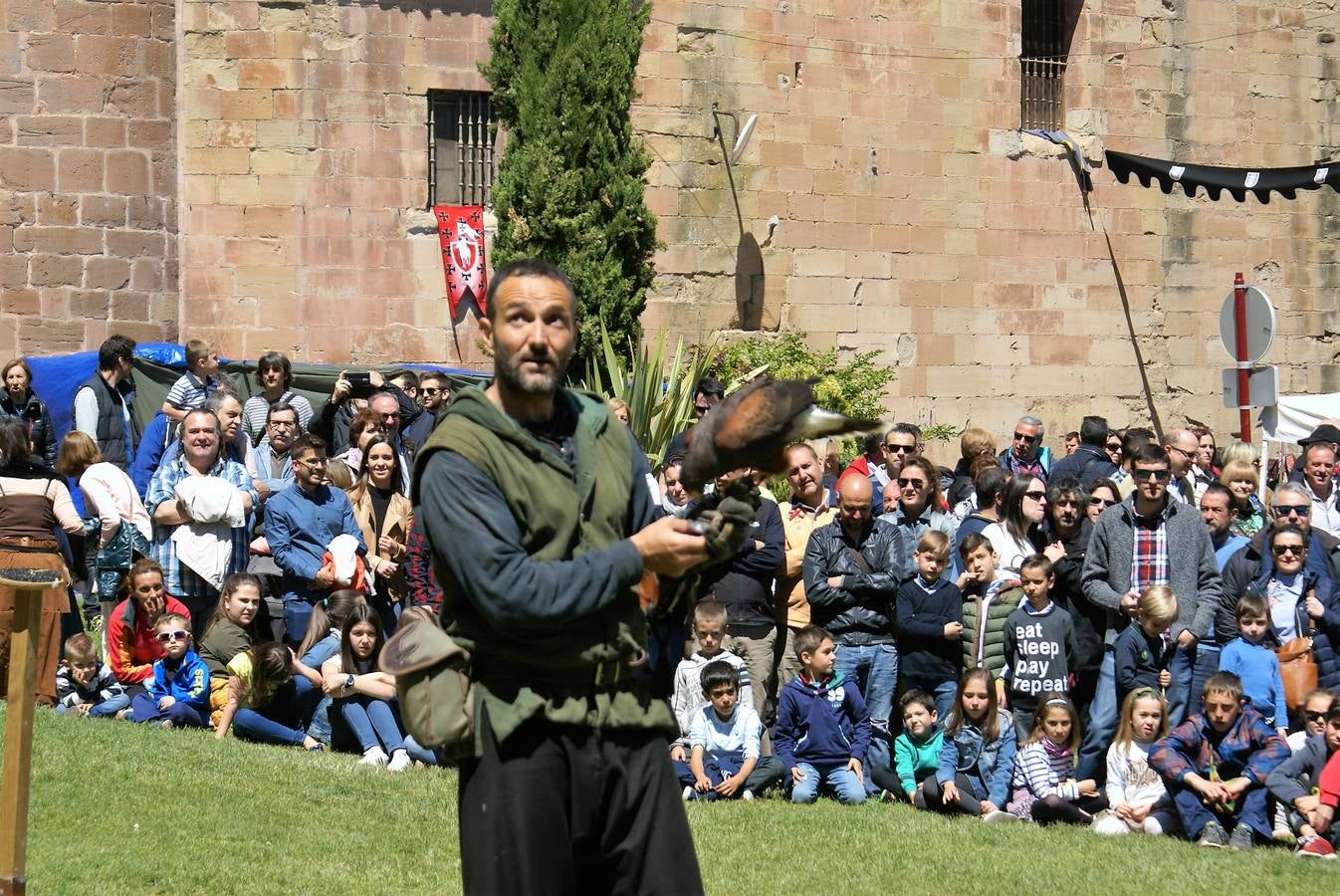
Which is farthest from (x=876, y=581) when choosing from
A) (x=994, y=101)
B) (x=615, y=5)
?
(x=994, y=101)

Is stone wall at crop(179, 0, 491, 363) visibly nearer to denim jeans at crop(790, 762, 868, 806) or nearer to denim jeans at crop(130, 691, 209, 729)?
denim jeans at crop(130, 691, 209, 729)

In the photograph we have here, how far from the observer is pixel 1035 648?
339 inches

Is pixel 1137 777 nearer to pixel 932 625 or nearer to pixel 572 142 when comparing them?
pixel 932 625

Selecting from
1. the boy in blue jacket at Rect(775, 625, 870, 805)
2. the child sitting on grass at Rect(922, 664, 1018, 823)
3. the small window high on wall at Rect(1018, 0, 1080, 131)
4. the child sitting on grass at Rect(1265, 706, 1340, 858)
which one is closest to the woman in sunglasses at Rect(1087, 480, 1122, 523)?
the child sitting on grass at Rect(922, 664, 1018, 823)

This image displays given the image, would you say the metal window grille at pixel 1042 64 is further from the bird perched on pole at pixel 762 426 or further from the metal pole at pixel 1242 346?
the bird perched on pole at pixel 762 426

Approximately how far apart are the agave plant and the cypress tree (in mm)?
273

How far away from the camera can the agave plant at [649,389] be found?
1328 centimetres

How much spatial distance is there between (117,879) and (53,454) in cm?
652

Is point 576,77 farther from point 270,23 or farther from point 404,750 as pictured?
point 404,750

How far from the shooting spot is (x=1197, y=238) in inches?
711

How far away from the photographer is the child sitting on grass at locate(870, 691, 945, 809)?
834cm

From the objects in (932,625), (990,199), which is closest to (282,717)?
(932,625)

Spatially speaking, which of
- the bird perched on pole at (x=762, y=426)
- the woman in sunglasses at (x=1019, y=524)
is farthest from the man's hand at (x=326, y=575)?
the bird perched on pole at (x=762, y=426)

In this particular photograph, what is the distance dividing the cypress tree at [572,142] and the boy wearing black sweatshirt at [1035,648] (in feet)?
20.8
